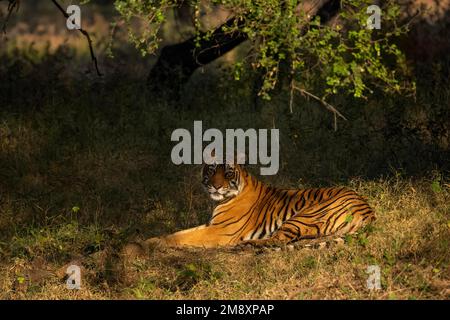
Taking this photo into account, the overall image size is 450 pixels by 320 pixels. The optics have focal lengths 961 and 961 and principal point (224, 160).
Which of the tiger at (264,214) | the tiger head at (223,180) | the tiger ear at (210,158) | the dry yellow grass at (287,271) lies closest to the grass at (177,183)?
the dry yellow grass at (287,271)

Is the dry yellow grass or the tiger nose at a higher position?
the tiger nose

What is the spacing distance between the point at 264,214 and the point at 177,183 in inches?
77.6

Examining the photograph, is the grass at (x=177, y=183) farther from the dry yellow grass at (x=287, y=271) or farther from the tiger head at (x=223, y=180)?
the tiger head at (x=223, y=180)

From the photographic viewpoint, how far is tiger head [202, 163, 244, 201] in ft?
29.6

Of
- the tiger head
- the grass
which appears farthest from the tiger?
the grass

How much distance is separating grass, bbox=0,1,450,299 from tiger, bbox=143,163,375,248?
1.04ft

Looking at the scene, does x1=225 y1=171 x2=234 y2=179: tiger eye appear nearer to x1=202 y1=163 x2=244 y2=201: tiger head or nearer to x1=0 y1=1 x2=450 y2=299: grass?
x1=202 y1=163 x2=244 y2=201: tiger head

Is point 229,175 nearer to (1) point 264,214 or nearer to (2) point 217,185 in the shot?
(2) point 217,185

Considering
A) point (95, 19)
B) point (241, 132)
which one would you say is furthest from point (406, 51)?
point (95, 19)

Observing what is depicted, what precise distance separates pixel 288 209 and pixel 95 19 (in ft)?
66.5

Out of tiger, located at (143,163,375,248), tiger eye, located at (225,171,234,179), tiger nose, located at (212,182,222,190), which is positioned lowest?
tiger, located at (143,163,375,248)

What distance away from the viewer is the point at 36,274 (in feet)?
26.1

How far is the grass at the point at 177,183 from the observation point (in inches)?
286

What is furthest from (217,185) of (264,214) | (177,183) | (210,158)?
(177,183)
